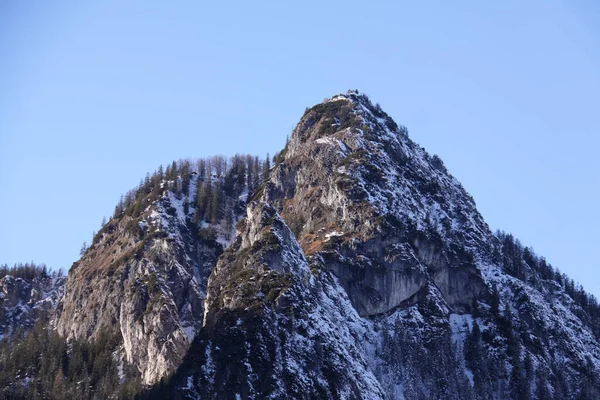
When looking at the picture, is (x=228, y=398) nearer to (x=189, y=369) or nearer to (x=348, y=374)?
(x=189, y=369)

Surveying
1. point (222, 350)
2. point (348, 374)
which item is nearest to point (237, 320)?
point (222, 350)

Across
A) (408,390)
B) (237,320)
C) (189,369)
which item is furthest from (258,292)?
(408,390)

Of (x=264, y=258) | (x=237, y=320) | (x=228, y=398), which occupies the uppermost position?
(x=264, y=258)

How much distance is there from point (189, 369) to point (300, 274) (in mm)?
29138

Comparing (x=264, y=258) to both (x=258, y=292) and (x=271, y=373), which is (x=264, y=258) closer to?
(x=258, y=292)

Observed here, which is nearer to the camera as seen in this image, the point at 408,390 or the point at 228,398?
the point at 228,398

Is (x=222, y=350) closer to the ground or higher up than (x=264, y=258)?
closer to the ground

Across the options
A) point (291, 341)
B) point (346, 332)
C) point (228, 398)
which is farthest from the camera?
point (346, 332)

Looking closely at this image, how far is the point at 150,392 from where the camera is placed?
19600cm

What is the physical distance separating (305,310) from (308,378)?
1486 centimetres

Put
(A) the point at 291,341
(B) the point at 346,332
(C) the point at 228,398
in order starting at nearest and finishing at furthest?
(C) the point at 228,398, (A) the point at 291,341, (B) the point at 346,332

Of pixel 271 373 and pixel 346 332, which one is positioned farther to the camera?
pixel 346 332

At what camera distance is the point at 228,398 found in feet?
565

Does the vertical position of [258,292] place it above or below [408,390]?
above
